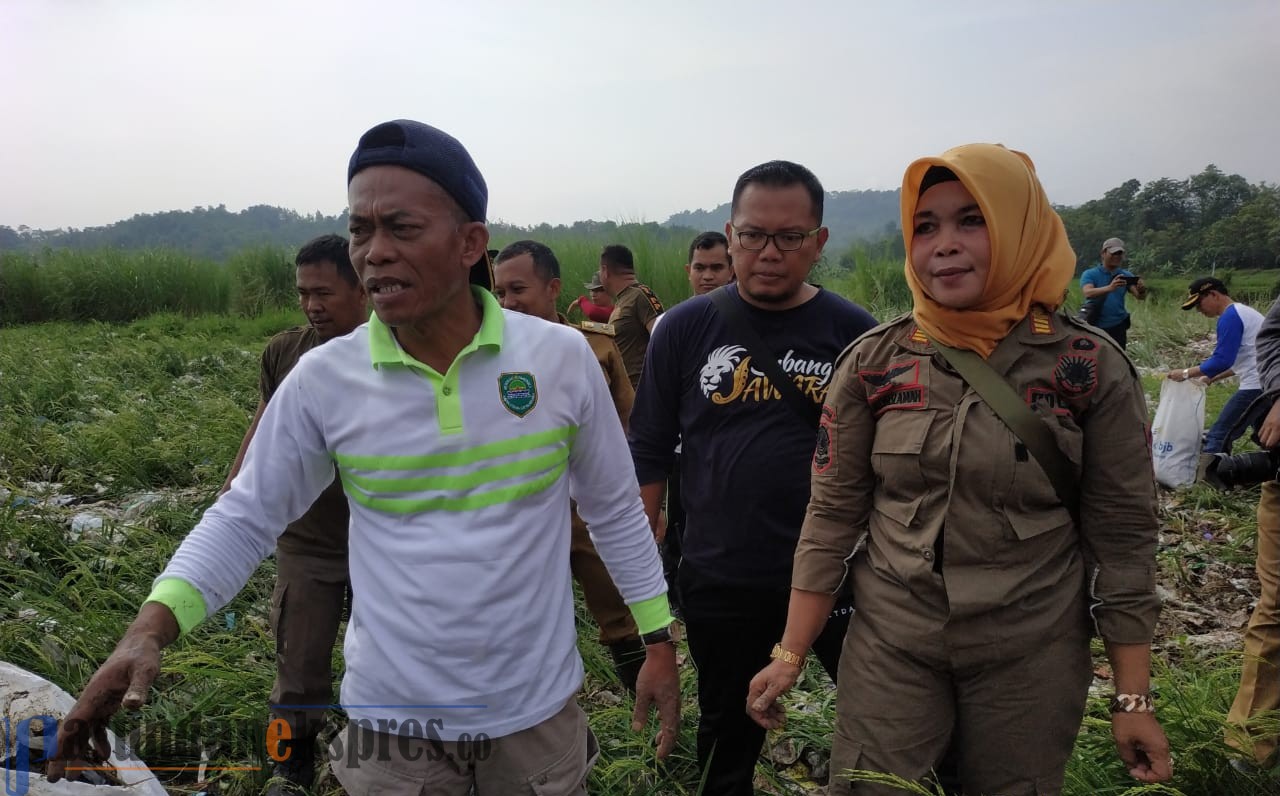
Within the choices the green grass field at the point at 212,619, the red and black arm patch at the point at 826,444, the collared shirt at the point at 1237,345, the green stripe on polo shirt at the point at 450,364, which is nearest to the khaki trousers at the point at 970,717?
the green grass field at the point at 212,619

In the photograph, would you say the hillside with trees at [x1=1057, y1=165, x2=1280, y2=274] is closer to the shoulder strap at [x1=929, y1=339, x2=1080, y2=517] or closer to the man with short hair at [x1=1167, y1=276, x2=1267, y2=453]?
the man with short hair at [x1=1167, y1=276, x2=1267, y2=453]

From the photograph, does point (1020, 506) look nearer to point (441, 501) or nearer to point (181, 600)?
point (441, 501)

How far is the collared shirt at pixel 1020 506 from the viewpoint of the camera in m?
1.43

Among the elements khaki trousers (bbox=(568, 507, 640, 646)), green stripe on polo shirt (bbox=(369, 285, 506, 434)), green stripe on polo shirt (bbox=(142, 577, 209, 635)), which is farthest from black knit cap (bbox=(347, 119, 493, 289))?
khaki trousers (bbox=(568, 507, 640, 646))

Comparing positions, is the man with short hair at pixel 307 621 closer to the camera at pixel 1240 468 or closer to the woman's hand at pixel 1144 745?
the woman's hand at pixel 1144 745

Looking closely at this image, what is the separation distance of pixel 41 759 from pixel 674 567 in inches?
119

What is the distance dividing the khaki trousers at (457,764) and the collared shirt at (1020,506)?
2.38ft

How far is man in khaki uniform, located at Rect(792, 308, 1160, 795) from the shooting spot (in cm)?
143

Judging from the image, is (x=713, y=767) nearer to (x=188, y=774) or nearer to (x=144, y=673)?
(x=144, y=673)

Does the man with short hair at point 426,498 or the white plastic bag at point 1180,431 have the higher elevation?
the man with short hair at point 426,498

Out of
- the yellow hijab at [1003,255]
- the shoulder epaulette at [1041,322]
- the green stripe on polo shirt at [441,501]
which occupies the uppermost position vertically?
the yellow hijab at [1003,255]

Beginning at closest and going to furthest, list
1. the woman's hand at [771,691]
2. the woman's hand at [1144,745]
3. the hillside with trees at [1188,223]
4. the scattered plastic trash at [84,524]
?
1. the woman's hand at [1144,745]
2. the woman's hand at [771,691]
3. the scattered plastic trash at [84,524]
4. the hillside with trees at [1188,223]

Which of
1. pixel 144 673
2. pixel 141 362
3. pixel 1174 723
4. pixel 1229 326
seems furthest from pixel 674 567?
pixel 141 362

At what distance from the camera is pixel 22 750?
5.72ft
